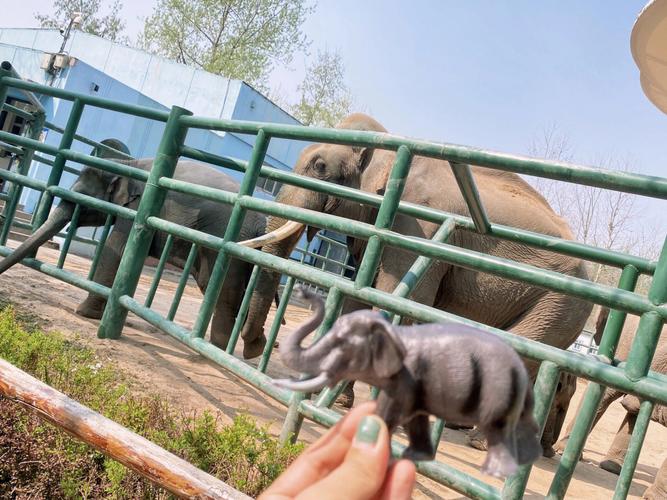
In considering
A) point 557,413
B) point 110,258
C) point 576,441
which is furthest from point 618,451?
point 110,258

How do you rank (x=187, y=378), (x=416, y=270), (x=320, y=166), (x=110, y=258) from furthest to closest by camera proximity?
1. (x=320, y=166)
2. (x=110, y=258)
3. (x=187, y=378)
4. (x=416, y=270)

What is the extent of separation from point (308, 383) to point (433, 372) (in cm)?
10

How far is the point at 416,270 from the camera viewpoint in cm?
253

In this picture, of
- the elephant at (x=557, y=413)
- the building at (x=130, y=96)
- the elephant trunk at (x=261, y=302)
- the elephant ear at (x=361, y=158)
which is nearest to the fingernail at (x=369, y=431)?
the elephant trunk at (x=261, y=302)

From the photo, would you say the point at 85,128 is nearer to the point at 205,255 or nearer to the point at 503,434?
the point at 205,255

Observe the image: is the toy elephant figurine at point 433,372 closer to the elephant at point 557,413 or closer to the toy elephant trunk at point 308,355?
the toy elephant trunk at point 308,355


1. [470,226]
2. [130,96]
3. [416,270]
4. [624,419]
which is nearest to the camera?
[416,270]

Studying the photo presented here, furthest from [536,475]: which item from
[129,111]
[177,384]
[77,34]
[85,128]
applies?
[77,34]

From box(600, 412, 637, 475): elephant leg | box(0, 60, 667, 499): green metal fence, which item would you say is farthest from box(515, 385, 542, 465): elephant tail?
box(600, 412, 637, 475): elephant leg

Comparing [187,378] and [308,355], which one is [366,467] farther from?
[187,378]

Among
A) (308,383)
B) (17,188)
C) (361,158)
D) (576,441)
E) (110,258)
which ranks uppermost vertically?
(361,158)

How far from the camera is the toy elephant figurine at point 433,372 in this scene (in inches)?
20.3

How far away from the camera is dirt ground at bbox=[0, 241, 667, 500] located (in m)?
3.09

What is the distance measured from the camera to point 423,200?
5.34 meters
